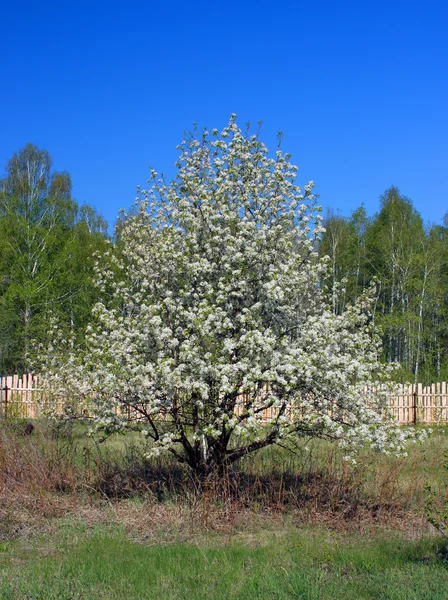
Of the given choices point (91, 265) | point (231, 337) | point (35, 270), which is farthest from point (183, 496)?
point (91, 265)

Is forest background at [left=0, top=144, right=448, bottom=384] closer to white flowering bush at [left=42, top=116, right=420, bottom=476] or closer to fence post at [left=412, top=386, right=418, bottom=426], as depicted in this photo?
fence post at [left=412, top=386, right=418, bottom=426]

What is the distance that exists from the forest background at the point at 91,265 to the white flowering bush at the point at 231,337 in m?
17.4

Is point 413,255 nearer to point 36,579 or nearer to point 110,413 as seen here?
point 110,413

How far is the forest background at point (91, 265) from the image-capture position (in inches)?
1150

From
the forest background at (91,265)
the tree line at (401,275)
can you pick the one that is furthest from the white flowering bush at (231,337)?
the tree line at (401,275)

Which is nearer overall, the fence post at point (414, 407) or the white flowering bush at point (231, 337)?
the white flowering bush at point (231, 337)

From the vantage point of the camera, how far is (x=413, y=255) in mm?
33219

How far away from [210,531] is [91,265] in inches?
988

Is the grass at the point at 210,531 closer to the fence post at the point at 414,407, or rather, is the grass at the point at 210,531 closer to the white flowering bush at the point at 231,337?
the white flowering bush at the point at 231,337

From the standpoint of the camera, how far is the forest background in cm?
2920

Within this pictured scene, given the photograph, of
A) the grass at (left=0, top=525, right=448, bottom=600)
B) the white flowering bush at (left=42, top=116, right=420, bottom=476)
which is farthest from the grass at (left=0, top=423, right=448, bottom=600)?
the white flowering bush at (left=42, top=116, right=420, bottom=476)

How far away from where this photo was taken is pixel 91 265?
31.9 m

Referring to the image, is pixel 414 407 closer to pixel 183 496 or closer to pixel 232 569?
pixel 183 496

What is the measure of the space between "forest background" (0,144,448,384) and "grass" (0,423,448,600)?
1686 centimetres
